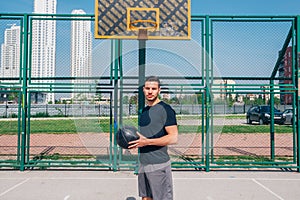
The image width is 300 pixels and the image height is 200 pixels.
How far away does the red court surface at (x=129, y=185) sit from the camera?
19.1 ft

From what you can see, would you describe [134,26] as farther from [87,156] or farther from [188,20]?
[87,156]

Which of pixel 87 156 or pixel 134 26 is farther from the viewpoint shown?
pixel 87 156

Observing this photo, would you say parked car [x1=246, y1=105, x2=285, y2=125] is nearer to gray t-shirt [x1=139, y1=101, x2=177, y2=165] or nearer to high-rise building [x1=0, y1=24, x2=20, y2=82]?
high-rise building [x1=0, y1=24, x2=20, y2=82]

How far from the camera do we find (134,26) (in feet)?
Answer: 23.6

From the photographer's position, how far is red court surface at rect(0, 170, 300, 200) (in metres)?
5.82

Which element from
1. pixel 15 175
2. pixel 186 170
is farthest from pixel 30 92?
pixel 186 170

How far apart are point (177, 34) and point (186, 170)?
358cm

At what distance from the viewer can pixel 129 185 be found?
654 centimetres

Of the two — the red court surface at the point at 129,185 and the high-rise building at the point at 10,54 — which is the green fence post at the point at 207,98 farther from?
the high-rise building at the point at 10,54

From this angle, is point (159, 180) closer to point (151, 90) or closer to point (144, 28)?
point (151, 90)

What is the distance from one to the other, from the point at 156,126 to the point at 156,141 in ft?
0.58

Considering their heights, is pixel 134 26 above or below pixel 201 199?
above

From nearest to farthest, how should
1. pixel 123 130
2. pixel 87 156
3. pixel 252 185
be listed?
pixel 123 130, pixel 252 185, pixel 87 156

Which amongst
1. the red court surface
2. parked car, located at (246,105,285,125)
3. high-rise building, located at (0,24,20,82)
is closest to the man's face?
the red court surface
